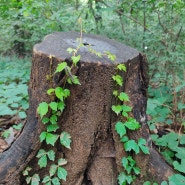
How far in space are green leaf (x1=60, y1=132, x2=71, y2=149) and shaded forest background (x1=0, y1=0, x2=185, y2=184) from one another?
826mm

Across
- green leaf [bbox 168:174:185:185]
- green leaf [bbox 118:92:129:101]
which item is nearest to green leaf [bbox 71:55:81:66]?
green leaf [bbox 118:92:129:101]

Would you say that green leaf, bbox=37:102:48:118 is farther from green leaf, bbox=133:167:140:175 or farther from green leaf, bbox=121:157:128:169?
green leaf, bbox=133:167:140:175

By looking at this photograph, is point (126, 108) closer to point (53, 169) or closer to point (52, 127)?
point (52, 127)

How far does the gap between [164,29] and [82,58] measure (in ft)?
7.93

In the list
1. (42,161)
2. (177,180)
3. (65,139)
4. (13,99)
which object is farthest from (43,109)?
(13,99)

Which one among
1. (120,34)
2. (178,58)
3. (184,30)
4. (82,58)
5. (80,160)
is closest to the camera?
(82,58)

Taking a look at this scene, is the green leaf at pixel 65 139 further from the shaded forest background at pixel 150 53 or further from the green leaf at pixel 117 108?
the shaded forest background at pixel 150 53

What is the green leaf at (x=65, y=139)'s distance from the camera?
5.60 feet

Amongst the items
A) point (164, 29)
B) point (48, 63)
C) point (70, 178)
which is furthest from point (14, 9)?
point (70, 178)

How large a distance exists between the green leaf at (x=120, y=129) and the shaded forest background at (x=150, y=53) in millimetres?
494

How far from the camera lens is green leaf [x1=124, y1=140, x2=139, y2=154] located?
5.83ft

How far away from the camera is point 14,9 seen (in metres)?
5.07

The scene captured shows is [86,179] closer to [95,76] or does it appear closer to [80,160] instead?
[80,160]

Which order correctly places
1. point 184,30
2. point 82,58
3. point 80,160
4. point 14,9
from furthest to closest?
point 14,9, point 184,30, point 80,160, point 82,58
